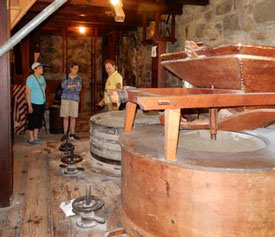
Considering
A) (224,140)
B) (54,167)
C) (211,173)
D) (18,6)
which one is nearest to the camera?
(211,173)

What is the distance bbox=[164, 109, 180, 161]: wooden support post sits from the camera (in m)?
1.73

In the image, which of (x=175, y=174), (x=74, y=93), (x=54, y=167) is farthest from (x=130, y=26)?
(x=175, y=174)

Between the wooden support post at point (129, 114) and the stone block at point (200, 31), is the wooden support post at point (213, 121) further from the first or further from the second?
the stone block at point (200, 31)

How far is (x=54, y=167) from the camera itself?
4129 millimetres

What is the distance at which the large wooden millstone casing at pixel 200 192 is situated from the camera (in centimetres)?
169

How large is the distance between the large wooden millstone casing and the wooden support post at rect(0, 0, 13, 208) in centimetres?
141

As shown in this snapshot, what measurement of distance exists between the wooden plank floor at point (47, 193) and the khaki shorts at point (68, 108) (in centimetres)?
101

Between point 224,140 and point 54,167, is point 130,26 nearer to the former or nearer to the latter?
point 54,167

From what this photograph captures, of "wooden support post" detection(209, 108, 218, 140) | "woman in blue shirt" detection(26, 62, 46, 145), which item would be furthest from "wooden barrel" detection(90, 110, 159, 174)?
"woman in blue shirt" detection(26, 62, 46, 145)

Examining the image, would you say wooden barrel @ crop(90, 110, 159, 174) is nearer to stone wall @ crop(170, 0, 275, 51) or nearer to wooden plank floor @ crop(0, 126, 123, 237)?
wooden plank floor @ crop(0, 126, 123, 237)

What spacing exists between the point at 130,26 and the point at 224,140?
6290mm

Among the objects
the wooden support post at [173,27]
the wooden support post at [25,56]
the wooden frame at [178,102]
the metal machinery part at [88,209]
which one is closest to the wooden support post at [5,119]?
the metal machinery part at [88,209]

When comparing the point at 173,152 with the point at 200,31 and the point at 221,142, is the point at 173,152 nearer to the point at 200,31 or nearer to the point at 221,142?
the point at 221,142

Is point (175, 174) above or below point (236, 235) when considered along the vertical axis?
above
